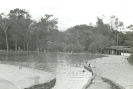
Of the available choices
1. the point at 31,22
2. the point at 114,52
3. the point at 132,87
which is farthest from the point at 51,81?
the point at 31,22

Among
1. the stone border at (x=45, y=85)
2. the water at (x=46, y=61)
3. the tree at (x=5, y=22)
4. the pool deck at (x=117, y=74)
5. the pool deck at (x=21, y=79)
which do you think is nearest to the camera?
the pool deck at (x=21, y=79)

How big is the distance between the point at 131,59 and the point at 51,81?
14422 mm

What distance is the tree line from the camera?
54.0 metres

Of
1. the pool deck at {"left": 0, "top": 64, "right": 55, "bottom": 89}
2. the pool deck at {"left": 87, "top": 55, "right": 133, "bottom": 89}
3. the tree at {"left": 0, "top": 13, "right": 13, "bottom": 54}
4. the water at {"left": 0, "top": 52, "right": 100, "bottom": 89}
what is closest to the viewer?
the pool deck at {"left": 0, "top": 64, "right": 55, "bottom": 89}

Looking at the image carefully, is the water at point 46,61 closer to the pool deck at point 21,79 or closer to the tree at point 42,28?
the pool deck at point 21,79

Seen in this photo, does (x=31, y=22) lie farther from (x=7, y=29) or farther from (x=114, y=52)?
(x=114, y=52)

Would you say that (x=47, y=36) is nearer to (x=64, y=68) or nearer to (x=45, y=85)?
(x=64, y=68)

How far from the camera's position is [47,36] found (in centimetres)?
6091

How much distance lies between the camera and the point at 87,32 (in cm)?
6056

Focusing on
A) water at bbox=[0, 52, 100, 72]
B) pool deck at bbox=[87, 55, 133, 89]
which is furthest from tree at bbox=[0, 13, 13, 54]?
pool deck at bbox=[87, 55, 133, 89]

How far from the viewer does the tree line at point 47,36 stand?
54050 millimetres

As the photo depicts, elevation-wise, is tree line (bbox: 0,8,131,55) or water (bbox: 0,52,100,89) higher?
tree line (bbox: 0,8,131,55)

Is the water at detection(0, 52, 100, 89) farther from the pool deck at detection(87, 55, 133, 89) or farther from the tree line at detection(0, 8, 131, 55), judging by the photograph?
the tree line at detection(0, 8, 131, 55)

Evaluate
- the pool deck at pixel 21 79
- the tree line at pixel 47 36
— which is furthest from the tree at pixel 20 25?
the pool deck at pixel 21 79
